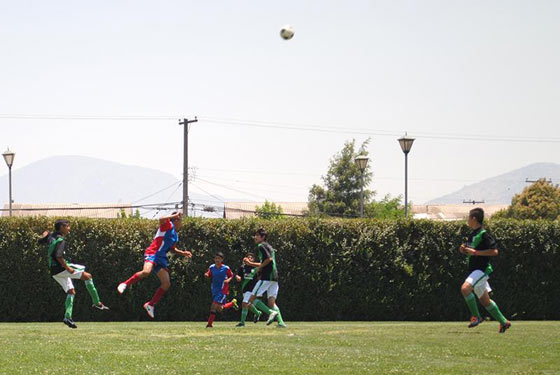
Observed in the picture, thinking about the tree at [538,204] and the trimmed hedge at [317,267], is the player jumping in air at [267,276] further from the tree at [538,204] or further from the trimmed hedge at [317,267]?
the tree at [538,204]

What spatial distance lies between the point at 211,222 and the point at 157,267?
11.0m

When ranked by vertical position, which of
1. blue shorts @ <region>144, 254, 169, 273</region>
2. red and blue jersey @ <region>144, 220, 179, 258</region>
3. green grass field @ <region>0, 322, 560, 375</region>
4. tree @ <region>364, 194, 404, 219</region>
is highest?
tree @ <region>364, 194, 404, 219</region>

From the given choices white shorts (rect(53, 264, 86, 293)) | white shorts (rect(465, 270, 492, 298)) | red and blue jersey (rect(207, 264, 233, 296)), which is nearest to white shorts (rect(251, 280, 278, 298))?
red and blue jersey (rect(207, 264, 233, 296))

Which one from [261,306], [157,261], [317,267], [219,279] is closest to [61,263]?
[157,261]

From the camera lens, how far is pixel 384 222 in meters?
30.0

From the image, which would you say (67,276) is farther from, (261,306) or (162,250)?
(261,306)

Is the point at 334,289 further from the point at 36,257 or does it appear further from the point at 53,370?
the point at 53,370

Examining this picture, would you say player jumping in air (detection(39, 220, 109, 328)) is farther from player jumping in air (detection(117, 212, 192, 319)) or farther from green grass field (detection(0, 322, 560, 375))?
green grass field (detection(0, 322, 560, 375))

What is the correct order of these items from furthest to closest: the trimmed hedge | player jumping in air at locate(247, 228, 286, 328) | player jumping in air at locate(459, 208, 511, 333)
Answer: the trimmed hedge, player jumping in air at locate(247, 228, 286, 328), player jumping in air at locate(459, 208, 511, 333)

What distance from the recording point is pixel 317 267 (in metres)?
29.3

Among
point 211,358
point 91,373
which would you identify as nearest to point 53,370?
point 91,373

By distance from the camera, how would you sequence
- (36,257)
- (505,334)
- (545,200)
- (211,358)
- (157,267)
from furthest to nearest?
(545,200) < (36,257) < (157,267) < (505,334) < (211,358)

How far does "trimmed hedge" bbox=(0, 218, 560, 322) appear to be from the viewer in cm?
2841

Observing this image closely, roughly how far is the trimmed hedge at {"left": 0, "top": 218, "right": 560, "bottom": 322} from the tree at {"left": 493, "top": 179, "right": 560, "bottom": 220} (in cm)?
6339
